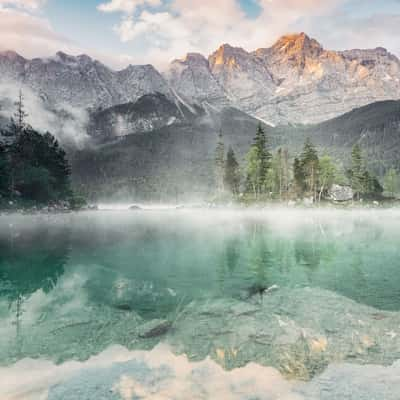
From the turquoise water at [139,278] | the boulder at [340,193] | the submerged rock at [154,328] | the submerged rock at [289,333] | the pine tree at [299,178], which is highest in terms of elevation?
the pine tree at [299,178]

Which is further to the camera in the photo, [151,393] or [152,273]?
[152,273]

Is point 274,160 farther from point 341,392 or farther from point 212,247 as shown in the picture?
point 341,392

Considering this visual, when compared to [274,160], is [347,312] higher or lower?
lower

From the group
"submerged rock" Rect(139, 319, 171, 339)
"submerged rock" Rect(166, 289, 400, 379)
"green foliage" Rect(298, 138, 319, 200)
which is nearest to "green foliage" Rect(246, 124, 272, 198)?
"green foliage" Rect(298, 138, 319, 200)

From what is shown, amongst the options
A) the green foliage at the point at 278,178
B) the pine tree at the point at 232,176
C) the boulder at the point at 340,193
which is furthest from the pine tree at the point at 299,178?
the pine tree at the point at 232,176

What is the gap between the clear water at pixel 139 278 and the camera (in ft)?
43.2

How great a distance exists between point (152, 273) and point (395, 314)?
1376 centimetres

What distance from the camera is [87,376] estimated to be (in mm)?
9695

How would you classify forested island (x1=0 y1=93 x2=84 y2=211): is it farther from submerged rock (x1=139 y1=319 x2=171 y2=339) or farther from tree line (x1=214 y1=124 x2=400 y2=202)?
submerged rock (x1=139 y1=319 x2=171 y2=339)

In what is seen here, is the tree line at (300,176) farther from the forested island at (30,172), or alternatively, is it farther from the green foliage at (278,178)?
the forested island at (30,172)

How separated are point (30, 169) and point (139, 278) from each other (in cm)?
6784

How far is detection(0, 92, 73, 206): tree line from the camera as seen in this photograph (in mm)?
74500

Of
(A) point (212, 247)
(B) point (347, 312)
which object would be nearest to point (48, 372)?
(B) point (347, 312)

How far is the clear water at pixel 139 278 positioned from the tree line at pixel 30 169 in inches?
1561
